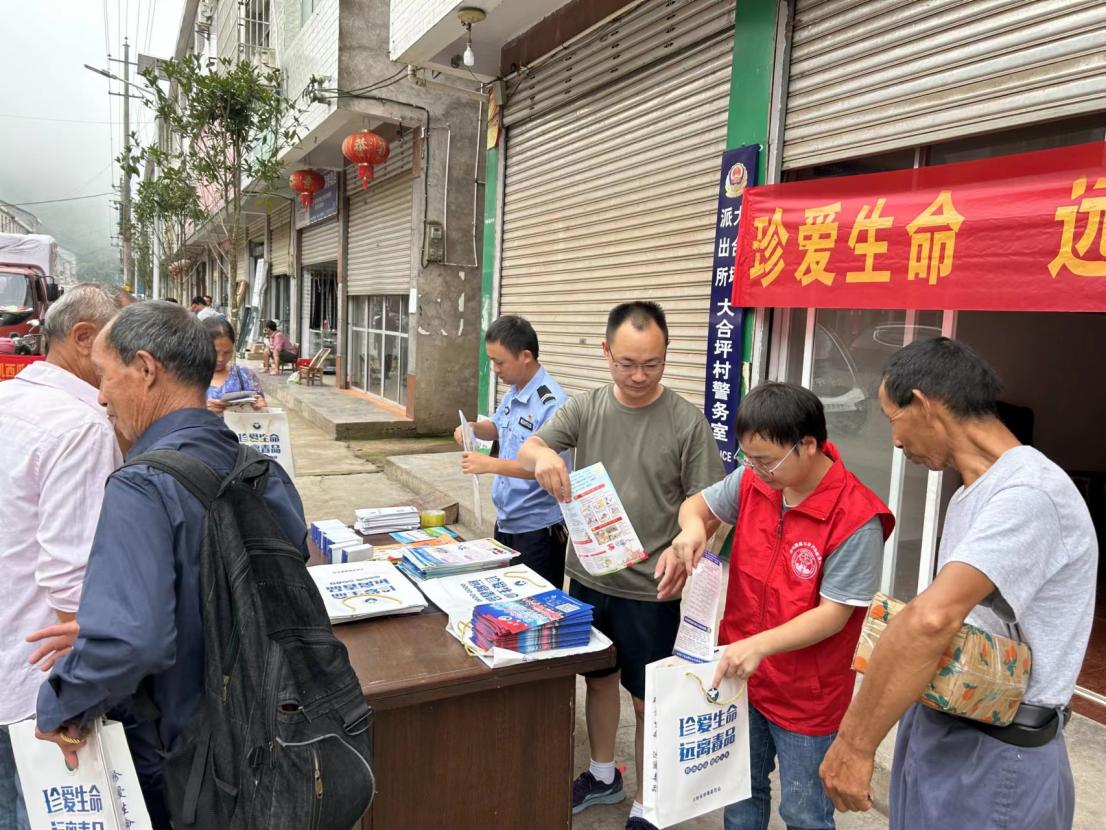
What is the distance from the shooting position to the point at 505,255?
7703mm

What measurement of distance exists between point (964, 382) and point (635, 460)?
4.09ft

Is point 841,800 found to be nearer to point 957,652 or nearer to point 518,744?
point 957,652

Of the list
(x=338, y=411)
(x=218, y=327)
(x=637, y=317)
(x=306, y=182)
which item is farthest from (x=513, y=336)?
(x=306, y=182)

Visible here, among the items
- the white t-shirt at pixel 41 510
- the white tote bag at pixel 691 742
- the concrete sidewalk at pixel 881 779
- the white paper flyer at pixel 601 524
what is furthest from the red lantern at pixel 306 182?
the white tote bag at pixel 691 742

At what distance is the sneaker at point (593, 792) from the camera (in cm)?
279

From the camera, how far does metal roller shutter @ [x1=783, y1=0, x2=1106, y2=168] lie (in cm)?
291

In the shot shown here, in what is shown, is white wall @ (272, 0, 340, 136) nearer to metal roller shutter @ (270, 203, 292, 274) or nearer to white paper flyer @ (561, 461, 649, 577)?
metal roller shutter @ (270, 203, 292, 274)

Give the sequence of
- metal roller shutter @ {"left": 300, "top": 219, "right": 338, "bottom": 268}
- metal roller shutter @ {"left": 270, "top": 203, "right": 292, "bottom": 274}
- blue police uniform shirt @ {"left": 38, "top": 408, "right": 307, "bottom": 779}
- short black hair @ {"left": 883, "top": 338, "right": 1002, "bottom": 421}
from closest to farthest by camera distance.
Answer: blue police uniform shirt @ {"left": 38, "top": 408, "right": 307, "bottom": 779}, short black hair @ {"left": 883, "top": 338, "right": 1002, "bottom": 421}, metal roller shutter @ {"left": 300, "top": 219, "right": 338, "bottom": 268}, metal roller shutter @ {"left": 270, "top": 203, "right": 292, "bottom": 274}

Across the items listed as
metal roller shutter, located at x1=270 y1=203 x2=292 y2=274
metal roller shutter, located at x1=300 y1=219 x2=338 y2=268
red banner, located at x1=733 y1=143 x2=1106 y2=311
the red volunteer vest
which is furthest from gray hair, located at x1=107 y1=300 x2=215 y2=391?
metal roller shutter, located at x1=270 y1=203 x2=292 y2=274

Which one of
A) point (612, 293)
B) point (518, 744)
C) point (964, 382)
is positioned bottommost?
point (518, 744)

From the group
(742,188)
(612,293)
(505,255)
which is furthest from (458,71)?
(742,188)

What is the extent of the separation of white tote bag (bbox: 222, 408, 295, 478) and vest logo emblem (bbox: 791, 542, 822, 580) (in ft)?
9.66

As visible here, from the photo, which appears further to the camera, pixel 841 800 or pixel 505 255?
pixel 505 255

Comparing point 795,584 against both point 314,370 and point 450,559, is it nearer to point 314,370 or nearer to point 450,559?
point 450,559
